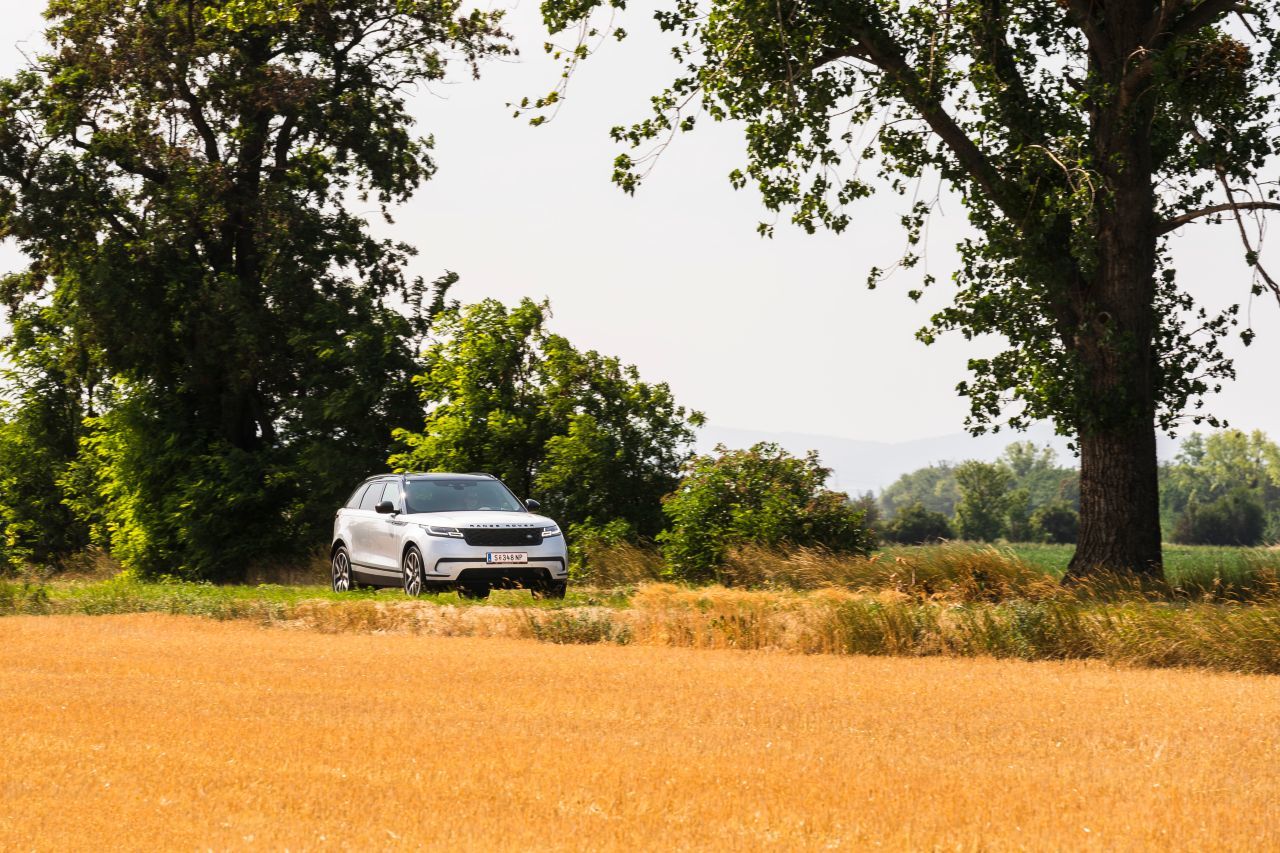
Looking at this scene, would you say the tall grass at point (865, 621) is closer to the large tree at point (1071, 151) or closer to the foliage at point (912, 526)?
the large tree at point (1071, 151)

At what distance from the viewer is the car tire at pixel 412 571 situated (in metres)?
21.4

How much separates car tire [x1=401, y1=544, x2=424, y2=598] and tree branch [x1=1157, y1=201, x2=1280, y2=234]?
1184cm

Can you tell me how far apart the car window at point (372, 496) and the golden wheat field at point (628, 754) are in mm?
8678

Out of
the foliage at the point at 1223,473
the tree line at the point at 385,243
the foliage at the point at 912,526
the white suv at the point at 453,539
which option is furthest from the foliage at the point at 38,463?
Result: the foliage at the point at 1223,473

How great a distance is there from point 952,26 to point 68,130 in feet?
67.3

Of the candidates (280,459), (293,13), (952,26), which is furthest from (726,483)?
(280,459)

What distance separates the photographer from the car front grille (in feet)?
69.6

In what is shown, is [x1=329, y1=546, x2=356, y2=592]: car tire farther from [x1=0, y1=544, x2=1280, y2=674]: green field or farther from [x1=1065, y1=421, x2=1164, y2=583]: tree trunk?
[x1=1065, y1=421, x2=1164, y2=583]: tree trunk

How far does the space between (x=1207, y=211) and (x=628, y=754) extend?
54.6 ft

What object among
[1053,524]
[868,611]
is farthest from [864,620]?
[1053,524]

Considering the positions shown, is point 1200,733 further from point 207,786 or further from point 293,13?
point 293,13

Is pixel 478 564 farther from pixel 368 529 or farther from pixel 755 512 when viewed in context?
pixel 755 512

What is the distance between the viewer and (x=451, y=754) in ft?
29.8

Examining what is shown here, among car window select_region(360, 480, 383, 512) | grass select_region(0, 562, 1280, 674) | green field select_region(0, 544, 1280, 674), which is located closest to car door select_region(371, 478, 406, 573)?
car window select_region(360, 480, 383, 512)
